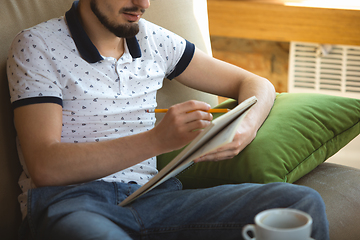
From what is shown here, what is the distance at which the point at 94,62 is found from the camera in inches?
38.7

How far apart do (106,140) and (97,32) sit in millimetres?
315

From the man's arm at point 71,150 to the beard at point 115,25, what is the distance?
284mm

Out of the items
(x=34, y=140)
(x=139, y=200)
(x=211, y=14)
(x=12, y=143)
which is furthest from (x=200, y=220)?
(x=211, y=14)

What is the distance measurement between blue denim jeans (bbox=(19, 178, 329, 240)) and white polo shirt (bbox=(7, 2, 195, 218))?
132mm

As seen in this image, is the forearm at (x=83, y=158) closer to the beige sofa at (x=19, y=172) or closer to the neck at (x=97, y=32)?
the beige sofa at (x=19, y=172)

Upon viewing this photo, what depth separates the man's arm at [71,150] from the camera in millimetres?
806

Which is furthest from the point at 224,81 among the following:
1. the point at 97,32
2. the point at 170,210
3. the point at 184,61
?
the point at 170,210

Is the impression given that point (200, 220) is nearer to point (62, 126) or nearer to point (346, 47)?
point (62, 126)

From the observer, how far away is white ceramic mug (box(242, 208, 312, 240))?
50cm

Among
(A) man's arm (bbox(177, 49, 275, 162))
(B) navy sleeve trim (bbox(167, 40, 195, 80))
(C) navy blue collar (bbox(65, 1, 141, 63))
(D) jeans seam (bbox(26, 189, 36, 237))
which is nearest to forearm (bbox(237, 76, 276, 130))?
(A) man's arm (bbox(177, 49, 275, 162))

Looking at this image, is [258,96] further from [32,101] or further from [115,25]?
[32,101]

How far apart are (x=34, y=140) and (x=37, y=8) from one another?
0.45 metres

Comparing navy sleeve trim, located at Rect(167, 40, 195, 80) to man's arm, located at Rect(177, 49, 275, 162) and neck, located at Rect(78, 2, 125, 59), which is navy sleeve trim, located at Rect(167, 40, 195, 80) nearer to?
man's arm, located at Rect(177, 49, 275, 162)

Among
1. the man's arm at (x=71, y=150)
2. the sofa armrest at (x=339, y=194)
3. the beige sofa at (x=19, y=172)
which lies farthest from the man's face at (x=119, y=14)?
the sofa armrest at (x=339, y=194)
